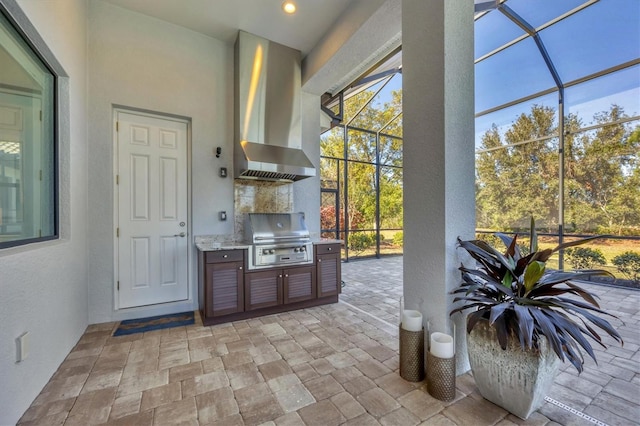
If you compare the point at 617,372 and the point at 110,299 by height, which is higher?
the point at 110,299

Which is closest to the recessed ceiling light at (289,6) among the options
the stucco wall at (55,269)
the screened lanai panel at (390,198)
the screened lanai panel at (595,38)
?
the stucco wall at (55,269)

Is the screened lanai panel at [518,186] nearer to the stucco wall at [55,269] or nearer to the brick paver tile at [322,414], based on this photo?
the brick paver tile at [322,414]

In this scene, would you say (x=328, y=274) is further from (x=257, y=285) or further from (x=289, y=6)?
(x=289, y=6)

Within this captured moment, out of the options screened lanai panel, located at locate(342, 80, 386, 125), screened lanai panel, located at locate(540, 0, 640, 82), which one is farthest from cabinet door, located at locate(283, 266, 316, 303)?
screened lanai panel, located at locate(540, 0, 640, 82)

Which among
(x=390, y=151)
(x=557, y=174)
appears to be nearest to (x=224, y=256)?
(x=390, y=151)

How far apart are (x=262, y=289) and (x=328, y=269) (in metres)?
0.91

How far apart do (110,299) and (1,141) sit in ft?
6.50

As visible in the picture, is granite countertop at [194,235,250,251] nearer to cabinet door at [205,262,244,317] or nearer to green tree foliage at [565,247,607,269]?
cabinet door at [205,262,244,317]

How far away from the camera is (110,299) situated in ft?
9.34

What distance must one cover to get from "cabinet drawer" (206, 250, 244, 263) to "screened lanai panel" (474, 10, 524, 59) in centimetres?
519

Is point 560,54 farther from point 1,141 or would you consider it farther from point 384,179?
point 1,141

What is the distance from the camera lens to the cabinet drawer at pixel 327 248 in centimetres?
339

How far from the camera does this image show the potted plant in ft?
4.37

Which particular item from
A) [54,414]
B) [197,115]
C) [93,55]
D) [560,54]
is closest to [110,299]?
[54,414]
